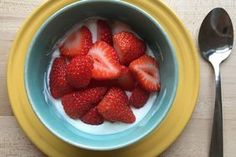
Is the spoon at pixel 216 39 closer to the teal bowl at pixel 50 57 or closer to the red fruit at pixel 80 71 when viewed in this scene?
the teal bowl at pixel 50 57

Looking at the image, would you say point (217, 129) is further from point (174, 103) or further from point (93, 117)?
point (93, 117)

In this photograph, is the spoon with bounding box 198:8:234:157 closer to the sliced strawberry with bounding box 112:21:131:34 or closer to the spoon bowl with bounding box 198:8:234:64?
the spoon bowl with bounding box 198:8:234:64

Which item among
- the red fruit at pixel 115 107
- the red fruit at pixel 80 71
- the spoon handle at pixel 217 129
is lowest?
the spoon handle at pixel 217 129

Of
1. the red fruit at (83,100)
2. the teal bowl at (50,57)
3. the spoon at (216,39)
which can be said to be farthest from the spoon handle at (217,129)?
the red fruit at (83,100)

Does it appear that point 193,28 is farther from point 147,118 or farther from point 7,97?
point 7,97

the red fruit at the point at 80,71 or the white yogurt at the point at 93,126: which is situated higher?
the red fruit at the point at 80,71

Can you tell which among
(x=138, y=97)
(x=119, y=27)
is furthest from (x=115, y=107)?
(x=119, y=27)
